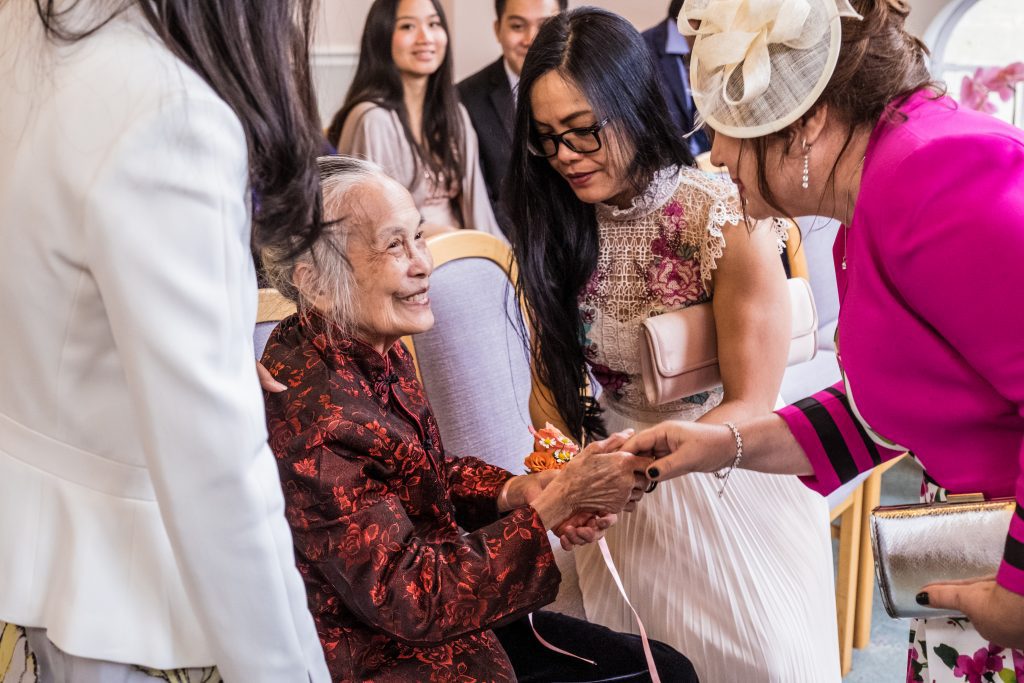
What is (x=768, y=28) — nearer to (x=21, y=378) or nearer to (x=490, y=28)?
(x=21, y=378)

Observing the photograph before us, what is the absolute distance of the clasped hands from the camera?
154cm

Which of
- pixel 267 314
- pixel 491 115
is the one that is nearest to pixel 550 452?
pixel 267 314

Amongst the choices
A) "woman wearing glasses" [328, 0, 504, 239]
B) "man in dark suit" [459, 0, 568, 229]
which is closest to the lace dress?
"woman wearing glasses" [328, 0, 504, 239]

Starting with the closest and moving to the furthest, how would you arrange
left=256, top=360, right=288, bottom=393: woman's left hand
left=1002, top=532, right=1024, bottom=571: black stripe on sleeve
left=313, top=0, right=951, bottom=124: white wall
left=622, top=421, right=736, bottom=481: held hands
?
1. left=1002, top=532, right=1024, bottom=571: black stripe on sleeve
2. left=256, top=360, right=288, bottom=393: woman's left hand
3. left=622, top=421, right=736, bottom=481: held hands
4. left=313, top=0, right=951, bottom=124: white wall

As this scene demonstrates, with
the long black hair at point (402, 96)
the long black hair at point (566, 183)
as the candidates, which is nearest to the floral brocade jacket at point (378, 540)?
the long black hair at point (566, 183)

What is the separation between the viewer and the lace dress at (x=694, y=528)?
1.85m

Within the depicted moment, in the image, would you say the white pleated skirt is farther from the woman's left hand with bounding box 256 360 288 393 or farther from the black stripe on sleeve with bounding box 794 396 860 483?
the woman's left hand with bounding box 256 360 288 393

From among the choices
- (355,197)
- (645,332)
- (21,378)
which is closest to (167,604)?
(21,378)

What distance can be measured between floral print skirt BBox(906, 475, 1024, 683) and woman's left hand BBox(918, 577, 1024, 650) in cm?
12

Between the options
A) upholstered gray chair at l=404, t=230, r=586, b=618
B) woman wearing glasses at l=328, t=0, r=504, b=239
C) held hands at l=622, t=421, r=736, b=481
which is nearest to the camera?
held hands at l=622, t=421, r=736, b=481

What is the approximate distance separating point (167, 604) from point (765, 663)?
1.17 meters

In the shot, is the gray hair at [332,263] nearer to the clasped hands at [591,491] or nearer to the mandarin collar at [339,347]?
the mandarin collar at [339,347]

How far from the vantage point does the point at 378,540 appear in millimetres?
1369

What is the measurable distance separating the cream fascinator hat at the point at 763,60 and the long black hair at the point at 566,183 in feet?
1.99
